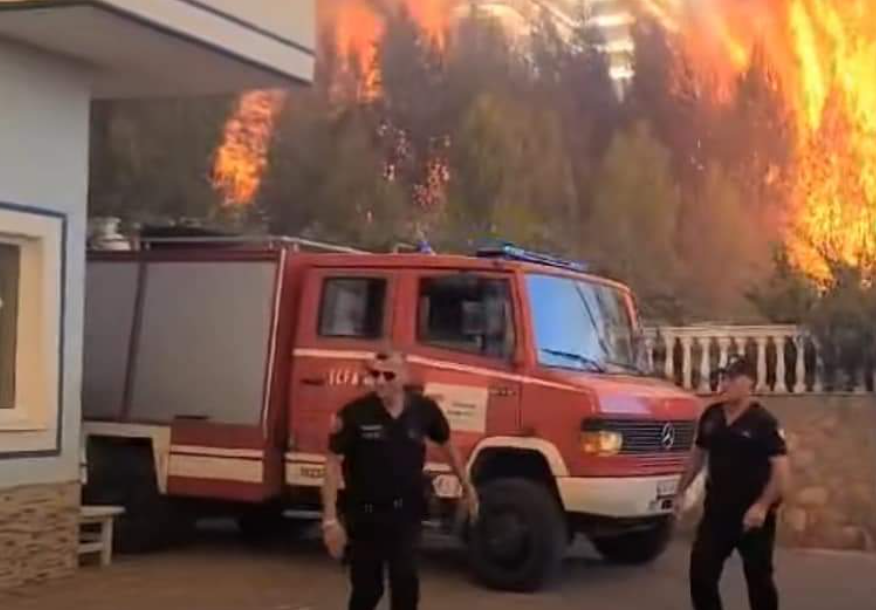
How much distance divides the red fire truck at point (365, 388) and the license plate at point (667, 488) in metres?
0.01

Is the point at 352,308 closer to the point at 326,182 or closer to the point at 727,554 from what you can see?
the point at 727,554

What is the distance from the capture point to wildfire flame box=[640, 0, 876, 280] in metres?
27.5

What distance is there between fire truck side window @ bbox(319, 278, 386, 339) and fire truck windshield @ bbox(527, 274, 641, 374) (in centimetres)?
119

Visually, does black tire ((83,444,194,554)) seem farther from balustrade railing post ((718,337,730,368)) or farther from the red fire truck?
balustrade railing post ((718,337,730,368))

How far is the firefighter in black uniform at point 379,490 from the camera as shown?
8.09m

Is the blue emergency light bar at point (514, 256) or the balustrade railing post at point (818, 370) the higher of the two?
the blue emergency light bar at point (514, 256)

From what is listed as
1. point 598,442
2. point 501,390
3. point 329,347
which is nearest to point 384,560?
point 598,442

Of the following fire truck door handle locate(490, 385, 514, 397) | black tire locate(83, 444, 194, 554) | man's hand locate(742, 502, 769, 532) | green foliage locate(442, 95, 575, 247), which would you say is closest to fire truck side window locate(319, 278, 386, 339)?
fire truck door handle locate(490, 385, 514, 397)

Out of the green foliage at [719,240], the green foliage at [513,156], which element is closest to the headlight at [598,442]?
the green foliage at [513,156]

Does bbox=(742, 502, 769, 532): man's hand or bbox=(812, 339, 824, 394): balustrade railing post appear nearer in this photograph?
bbox=(742, 502, 769, 532): man's hand

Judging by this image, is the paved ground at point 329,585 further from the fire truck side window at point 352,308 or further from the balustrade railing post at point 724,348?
the balustrade railing post at point 724,348

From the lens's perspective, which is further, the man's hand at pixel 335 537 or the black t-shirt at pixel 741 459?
the black t-shirt at pixel 741 459

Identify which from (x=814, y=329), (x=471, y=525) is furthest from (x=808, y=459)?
(x=471, y=525)

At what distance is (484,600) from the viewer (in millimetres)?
11406
